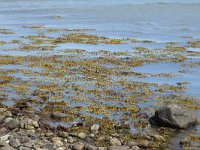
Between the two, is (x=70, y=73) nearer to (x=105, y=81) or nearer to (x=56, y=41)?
(x=105, y=81)

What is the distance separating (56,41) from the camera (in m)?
44.2

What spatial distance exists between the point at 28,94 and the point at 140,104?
620cm

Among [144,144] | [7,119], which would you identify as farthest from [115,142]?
[7,119]

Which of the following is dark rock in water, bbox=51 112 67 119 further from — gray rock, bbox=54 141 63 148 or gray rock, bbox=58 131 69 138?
gray rock, bbox=54 141 63 148

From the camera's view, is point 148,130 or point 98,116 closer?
point 148,130

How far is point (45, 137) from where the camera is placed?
649 inches

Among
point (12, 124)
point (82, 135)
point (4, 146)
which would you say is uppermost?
point (4, 146)

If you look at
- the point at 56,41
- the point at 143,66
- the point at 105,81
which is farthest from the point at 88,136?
the point at 56,41

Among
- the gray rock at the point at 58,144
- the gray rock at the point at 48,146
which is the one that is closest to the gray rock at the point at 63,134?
the gray rock at the point at 58,144

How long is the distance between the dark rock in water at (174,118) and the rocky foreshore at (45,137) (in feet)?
3.01

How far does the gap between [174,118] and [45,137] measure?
5.53m

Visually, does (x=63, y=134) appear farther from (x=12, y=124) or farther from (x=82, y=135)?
(x=12, y=124)

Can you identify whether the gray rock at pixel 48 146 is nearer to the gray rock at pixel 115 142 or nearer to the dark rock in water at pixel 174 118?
the gray rock at pixel 115 142

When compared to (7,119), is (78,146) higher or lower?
lower
